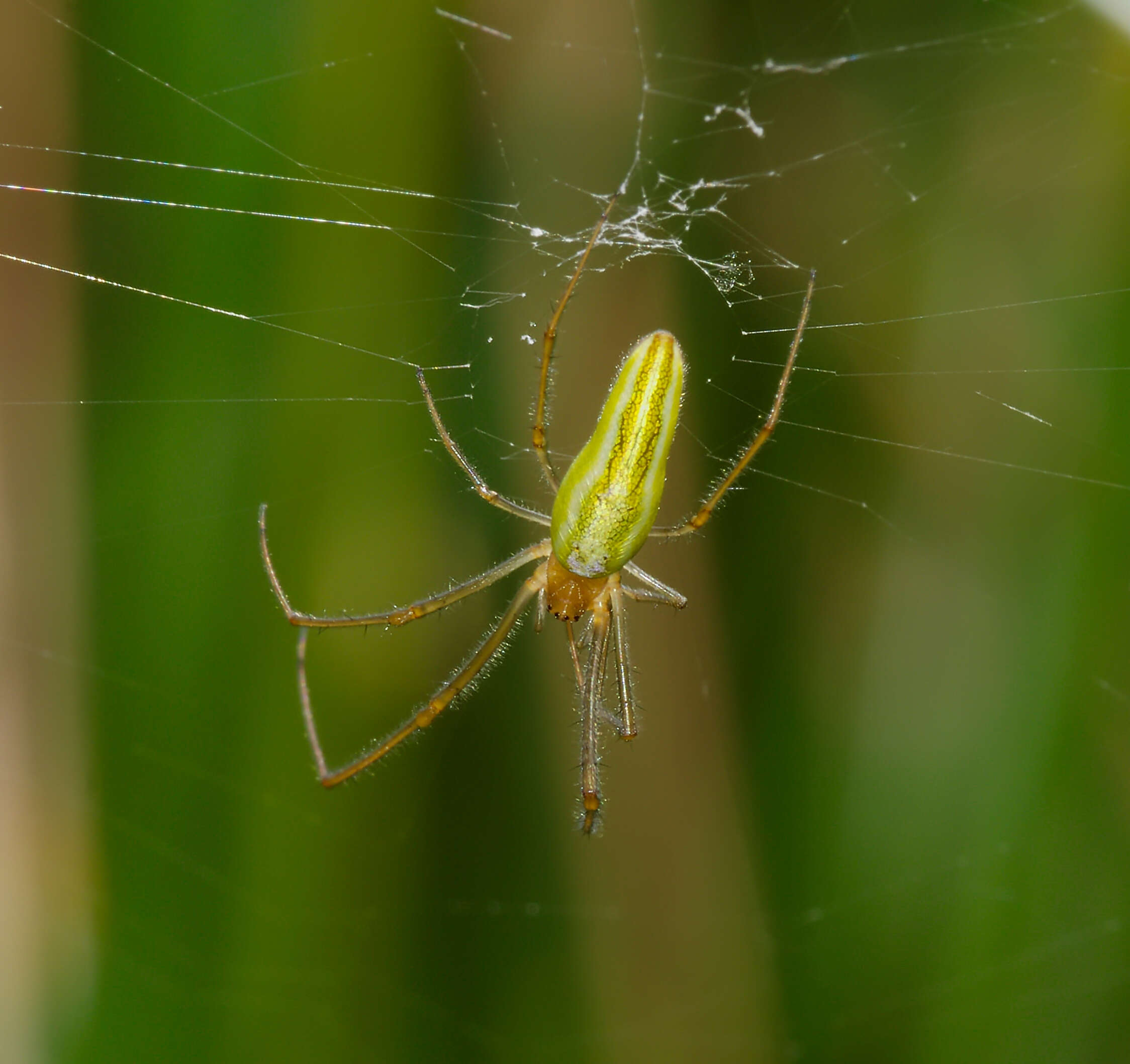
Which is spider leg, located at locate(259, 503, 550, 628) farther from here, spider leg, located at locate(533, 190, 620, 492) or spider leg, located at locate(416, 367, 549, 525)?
spider leg, located at locate(533, 190, 620, 492)

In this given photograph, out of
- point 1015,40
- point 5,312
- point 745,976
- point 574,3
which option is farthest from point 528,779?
point 1015,40

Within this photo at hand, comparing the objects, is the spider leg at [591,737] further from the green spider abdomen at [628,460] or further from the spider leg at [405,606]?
the green spider abdomen at [628,460]

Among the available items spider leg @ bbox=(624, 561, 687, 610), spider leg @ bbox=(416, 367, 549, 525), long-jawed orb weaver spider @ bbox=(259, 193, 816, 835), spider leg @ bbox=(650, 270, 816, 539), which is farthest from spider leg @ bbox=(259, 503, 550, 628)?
spider leg @ bbox=(650, 270, 816, 539)

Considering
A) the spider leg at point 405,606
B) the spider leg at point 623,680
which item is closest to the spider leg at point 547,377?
the spider leg at point 405,606

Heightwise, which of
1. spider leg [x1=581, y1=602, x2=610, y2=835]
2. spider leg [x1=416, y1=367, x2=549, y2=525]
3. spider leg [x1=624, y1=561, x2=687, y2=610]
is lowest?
spider leg [x1=581, y1=602, x2=610, y2=835]

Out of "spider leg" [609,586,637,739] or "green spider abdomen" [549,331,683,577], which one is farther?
"spider leg" [609,586,637,739]

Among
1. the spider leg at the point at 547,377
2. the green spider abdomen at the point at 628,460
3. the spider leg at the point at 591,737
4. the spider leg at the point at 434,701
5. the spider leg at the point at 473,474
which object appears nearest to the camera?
the green spider abdomen at the point at 628,460

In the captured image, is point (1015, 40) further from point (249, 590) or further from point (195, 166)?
point (249, 590)

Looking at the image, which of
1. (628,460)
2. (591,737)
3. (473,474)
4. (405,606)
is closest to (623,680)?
(591,737)
